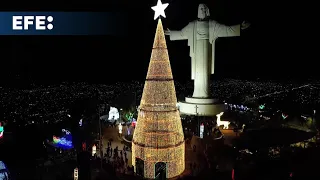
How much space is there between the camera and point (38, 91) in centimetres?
5512

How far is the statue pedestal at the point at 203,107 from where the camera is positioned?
20.3 meters

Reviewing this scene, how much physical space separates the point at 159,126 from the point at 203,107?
24.5 feet

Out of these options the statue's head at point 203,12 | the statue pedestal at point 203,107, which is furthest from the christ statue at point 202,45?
the statue pedestal at point 203,107

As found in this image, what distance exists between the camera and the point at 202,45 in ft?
67.9

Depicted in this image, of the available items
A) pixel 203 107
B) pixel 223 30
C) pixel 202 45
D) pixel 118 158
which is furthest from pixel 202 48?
pixel 118 158

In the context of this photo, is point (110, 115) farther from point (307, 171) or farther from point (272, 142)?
point (307, 171)

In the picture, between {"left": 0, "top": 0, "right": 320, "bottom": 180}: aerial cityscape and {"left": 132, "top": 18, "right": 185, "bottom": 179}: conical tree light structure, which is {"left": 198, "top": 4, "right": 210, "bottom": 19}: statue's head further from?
{"left": 132, "top": 18, "right": 185, "bottom": 179}: conical tree light structure

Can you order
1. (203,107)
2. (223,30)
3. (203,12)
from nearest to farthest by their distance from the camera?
(223,30) → (203,107) → (203,12)

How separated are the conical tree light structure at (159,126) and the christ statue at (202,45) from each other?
7.08m

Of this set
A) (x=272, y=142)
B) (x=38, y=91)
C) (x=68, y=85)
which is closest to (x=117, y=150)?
(x=272, y=142)

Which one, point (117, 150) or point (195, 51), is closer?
point (117, 150)

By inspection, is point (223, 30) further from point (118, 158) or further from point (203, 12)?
point (118, 158)

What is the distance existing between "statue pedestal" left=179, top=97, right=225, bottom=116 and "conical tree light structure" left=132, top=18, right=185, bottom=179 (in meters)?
6.69

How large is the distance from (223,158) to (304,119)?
461 inches
